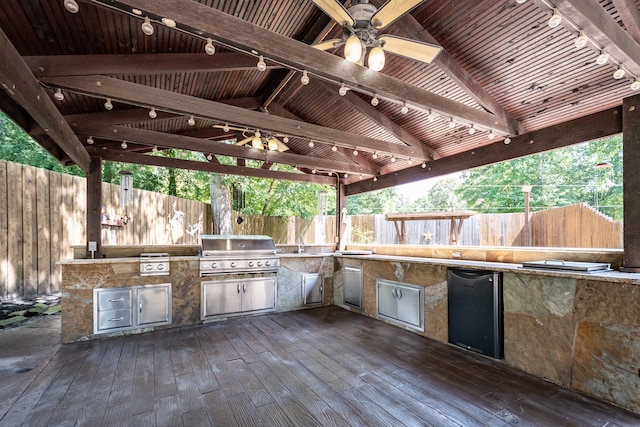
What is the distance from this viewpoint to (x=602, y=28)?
199 cm

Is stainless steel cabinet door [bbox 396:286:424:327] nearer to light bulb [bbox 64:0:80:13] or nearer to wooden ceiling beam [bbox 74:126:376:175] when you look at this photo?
wooden ceiling beam [bbox 74:126:376:175]

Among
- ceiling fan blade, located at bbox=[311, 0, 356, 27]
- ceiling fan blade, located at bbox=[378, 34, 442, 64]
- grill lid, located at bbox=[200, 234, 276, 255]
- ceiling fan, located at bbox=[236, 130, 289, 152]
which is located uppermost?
ceiling fan blade, located at bbox=[311, 0, 356, 27]

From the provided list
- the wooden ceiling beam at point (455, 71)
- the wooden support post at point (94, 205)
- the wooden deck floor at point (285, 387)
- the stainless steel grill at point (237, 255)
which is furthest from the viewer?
the stainless steel grill at point (237, 255)

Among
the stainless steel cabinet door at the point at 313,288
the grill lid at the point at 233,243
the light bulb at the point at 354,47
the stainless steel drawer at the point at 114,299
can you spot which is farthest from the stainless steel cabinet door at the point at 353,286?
the light bulb at the point at 354,47

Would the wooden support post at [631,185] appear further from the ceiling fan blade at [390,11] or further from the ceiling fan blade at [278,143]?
the ceiling fan blade at [278,143]

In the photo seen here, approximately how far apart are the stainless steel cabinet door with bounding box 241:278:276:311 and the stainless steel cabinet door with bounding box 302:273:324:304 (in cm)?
58

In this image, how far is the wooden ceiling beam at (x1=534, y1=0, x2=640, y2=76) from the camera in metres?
1.83

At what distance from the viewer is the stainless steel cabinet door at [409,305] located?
387cm

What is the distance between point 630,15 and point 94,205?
6011mm

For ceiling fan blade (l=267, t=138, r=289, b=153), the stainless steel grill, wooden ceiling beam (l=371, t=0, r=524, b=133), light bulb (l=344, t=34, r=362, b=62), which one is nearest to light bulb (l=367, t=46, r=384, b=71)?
light bulb (l=344, t=34, r=362, b=62)

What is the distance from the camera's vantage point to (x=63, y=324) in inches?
139

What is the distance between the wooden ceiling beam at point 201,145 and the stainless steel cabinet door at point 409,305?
Answer: 2.43 meters

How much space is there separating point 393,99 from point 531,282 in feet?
7.14

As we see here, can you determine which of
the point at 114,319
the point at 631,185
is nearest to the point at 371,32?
the point at 631,185
